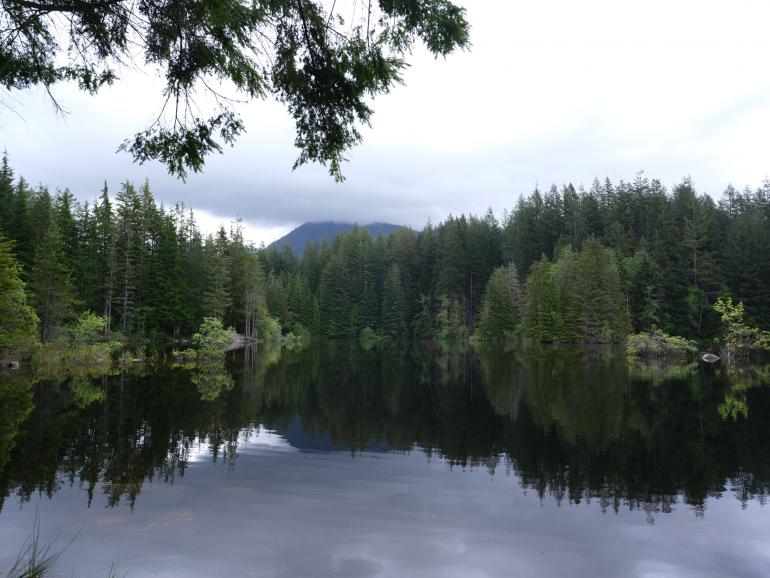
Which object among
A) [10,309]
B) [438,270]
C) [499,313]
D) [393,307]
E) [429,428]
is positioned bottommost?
[429,428]

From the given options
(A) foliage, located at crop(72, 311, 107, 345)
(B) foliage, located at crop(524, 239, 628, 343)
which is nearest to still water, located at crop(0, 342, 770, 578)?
(A) foliage, located at crop(72, 311, 107, 345)

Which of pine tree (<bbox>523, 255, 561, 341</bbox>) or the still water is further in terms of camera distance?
pine tree (<bbox>523, 255, 561, 341</bbox>)

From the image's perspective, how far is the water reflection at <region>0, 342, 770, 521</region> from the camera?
436 inches

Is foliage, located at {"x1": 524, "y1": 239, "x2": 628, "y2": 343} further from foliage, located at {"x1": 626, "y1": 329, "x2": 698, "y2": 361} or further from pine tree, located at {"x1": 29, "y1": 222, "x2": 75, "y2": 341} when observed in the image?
pine tree, located at {"x1": 29, "y1": 222, "x2": 75, "y2": 341}

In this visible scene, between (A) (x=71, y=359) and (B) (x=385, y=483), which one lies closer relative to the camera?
(B) (x=385, y=483)

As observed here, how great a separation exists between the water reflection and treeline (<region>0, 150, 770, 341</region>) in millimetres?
19442

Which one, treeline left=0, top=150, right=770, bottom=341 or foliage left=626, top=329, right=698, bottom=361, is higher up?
treeline left=0, top=150, right=770, bottom=341

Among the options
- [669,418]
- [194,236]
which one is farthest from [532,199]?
[669,418]

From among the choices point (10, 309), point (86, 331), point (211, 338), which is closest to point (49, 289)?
point (86, 331)

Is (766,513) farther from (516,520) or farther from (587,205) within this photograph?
(587,205)

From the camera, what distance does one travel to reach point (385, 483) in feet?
36.8

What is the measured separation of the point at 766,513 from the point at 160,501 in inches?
437

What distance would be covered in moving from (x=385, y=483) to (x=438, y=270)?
3449 inches

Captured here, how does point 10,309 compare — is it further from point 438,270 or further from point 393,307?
point 438,270
